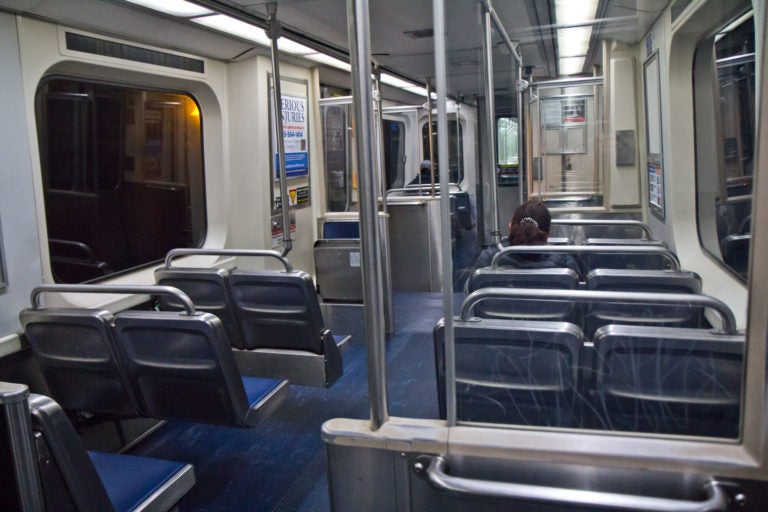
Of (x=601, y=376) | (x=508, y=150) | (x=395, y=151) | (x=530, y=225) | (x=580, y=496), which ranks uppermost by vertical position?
(x=395, y=151)

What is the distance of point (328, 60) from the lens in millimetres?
5258

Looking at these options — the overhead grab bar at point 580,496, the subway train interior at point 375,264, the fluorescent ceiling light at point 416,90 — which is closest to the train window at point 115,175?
the subway train interior at point 375,264

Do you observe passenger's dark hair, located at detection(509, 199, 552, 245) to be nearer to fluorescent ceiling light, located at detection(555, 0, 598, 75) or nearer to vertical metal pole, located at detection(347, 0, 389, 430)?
fluorescent ceiling light, located at detection(555, 0, 598, 75)

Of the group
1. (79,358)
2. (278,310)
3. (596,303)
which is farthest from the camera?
(278,310)

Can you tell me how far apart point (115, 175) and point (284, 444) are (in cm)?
184

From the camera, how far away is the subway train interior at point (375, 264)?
3.92ft

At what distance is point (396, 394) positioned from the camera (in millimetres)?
3529

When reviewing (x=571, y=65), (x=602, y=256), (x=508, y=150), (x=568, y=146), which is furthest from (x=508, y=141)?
(x=602, y=256)

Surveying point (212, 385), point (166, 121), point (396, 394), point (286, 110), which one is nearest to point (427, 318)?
point (396, 394)

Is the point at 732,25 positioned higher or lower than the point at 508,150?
higher

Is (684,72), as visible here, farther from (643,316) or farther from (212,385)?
(212,385)

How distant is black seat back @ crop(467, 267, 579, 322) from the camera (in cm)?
168

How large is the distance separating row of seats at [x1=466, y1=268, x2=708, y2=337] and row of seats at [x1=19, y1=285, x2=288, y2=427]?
3.30ft

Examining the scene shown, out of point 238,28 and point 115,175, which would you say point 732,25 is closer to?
point 238,28
